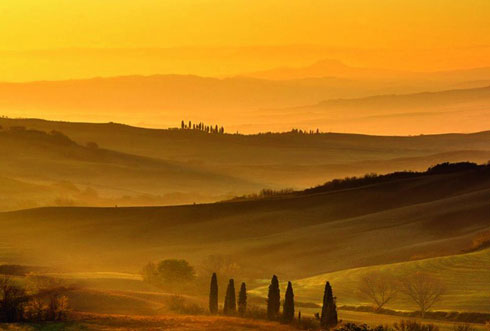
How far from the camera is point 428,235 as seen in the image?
118562 millimetres

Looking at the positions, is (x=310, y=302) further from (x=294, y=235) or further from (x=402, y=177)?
(x=402, y=177)

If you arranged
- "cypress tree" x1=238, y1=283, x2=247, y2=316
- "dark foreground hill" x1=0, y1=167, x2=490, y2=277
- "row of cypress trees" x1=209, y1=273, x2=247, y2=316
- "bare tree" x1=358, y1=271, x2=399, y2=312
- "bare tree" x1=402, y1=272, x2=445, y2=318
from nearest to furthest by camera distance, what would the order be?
1. "cypress tree" x1=238, y1=283, x2=247, y2=316
2. "row of cypress trees" x1=209, y1=273, x2=247, y2=316
3. "bare tree" x1=402, y1=272, x2=445, y2=318
4. "bare tree" x1=358, y1=271, x2=399, y2=312
5. "dark foreground hill" x1=0, y1=167, x2=490, y2=277

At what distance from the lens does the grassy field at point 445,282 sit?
76.6 metres

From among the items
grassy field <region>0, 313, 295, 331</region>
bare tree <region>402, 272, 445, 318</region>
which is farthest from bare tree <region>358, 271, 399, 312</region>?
grassy field <region>0, 313, 295, 331</region>

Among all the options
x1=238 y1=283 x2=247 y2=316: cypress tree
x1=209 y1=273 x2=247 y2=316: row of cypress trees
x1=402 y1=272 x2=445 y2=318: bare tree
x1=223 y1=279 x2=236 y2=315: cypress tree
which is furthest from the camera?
x1=402 y1=272 x2=445 y2=318: bare tree

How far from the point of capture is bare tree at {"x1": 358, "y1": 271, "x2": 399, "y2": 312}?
79.4m

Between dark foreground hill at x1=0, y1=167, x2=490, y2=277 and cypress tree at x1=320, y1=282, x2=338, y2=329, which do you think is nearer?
cypress tree at x1=320, y1=282, x2=338, y2=329

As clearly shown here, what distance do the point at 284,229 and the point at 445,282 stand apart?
53627mm

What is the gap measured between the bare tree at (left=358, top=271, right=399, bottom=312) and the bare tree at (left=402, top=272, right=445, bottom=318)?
0.84 metres

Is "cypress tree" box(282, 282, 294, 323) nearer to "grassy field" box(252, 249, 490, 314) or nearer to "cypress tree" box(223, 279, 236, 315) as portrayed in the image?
"cypress tree" box(223, 279, 236, 315)

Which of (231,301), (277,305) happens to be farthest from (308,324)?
(231,301)

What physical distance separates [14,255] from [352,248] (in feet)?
110

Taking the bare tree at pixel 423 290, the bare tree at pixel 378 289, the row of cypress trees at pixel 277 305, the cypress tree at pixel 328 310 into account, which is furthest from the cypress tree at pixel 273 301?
the bare tree at pixel 378 289

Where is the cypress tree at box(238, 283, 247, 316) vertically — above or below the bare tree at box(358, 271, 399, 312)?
below
